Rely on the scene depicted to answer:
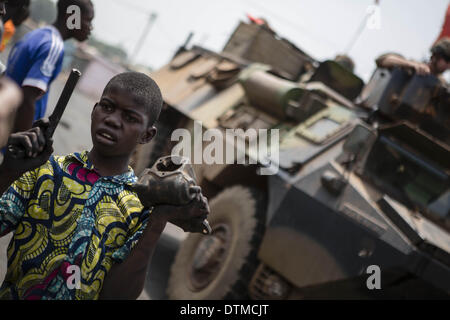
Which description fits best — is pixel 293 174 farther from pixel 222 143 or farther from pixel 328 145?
pixel 222 143

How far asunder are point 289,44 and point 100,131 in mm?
7943

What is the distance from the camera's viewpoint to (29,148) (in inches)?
47.6

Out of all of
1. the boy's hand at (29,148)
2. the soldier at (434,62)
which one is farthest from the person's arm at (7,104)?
the soldier at (434,62)

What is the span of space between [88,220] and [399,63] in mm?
4354

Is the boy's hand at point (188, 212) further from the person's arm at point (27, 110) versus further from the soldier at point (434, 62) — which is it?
the soldier at point (434, 62)

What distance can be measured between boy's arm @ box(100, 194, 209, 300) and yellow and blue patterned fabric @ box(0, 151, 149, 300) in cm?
5

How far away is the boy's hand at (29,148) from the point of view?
3.99 ft

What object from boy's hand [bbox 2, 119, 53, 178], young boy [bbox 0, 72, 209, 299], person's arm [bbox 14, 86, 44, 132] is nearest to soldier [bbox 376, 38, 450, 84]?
person's arm [bbox 14, 86, 44, 132]

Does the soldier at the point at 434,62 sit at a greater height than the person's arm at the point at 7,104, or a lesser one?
greater

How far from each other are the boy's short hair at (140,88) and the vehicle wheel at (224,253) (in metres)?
2.49

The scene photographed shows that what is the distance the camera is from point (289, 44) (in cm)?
892

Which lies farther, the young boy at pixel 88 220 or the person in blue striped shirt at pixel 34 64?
the person in blue striped shirt at pixel 34 64

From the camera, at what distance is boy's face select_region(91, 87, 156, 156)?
1.44 metres

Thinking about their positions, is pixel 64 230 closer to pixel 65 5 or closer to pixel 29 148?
pixel 29 148
